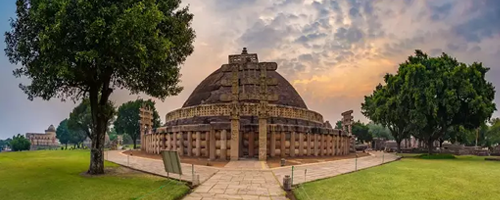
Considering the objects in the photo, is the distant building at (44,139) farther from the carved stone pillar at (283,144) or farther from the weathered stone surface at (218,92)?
the carved stone pillar at (283,144)

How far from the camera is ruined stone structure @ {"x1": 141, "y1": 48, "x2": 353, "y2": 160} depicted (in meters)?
20.6

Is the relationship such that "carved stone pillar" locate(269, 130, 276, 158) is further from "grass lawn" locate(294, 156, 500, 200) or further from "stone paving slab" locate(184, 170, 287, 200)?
"grass lawn" locate(294, 156, 500, 200)

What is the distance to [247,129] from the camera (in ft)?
71.2

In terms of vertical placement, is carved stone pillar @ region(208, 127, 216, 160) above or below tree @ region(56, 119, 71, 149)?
above

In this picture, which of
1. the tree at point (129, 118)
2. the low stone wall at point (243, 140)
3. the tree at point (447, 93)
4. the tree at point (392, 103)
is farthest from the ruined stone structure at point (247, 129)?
the tree at point (129, 118)

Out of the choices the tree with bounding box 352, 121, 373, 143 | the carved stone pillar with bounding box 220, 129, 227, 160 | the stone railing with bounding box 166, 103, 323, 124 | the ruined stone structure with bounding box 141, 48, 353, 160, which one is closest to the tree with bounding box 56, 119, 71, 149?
the ruined stone structure with bounding box 141, 48, 353, 160

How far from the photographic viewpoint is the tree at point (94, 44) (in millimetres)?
11023

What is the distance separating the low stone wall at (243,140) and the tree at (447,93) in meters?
10.4

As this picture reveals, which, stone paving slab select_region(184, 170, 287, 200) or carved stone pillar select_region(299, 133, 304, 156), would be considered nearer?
stone paving slab select_region(184, 170, 287, 200)

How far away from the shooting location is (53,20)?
11305mm

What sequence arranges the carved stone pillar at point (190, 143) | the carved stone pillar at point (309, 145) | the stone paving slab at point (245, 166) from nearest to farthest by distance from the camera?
the stone paving slab at point (245, 166)
the carved stone pillar at point (190, 143)
the carved stone pillar at point (309, 145)

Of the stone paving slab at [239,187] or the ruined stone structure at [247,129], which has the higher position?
the ruined stone structure at [247,129]

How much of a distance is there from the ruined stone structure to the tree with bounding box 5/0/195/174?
6918 millimetres

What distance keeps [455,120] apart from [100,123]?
3099 cm
